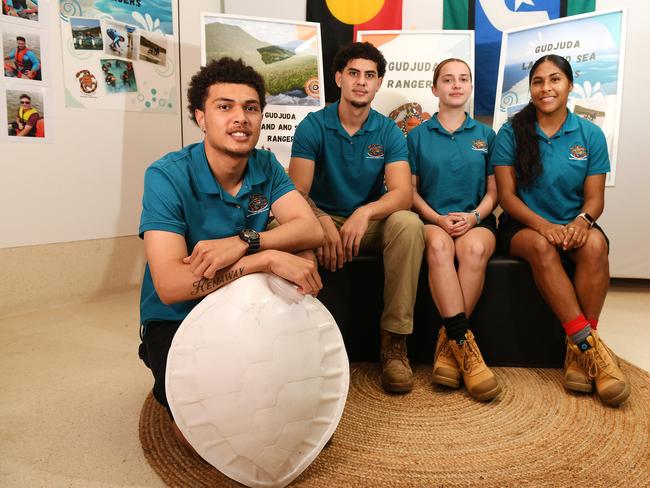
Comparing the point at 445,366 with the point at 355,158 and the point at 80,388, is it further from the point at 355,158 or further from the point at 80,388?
the point at 80,388

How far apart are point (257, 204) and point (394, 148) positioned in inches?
31.1

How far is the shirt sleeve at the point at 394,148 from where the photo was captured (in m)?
2.06

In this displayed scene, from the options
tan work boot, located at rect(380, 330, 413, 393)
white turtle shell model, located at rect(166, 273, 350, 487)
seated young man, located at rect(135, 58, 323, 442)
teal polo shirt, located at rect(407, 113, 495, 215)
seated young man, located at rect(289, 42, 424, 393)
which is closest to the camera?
white turtle shell model, located at rect(166, 273, 350, 487)

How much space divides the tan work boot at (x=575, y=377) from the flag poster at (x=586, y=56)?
5.69 feet

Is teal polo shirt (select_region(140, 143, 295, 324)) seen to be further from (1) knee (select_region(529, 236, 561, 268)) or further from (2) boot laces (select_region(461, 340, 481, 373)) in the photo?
(1) knee (select_region(529, 236, 561, 268))

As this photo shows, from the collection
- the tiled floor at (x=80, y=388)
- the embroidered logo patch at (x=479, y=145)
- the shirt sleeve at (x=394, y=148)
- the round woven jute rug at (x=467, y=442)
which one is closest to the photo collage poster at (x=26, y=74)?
the tiled floor at (x=80, y=388)

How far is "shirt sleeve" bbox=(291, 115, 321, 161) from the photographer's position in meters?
2.07

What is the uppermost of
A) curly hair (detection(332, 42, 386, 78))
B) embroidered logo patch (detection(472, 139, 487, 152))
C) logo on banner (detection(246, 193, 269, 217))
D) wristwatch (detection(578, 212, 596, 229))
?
curly hair (detection(332, 42, 386, 78))

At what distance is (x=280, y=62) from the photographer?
3033 millimetres

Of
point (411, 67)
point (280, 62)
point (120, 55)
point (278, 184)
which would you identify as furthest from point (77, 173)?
point (411, 67)

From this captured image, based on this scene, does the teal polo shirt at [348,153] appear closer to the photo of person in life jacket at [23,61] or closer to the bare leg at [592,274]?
the bare leg at [592,274]

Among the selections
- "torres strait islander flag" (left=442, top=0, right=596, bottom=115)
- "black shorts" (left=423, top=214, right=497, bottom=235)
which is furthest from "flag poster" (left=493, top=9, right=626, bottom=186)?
"black shorts" (left=423, top=214, right=497, bottom=235)

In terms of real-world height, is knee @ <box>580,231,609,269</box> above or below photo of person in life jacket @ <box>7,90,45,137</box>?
below

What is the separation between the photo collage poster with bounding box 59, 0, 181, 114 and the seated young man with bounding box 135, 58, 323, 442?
157cm
